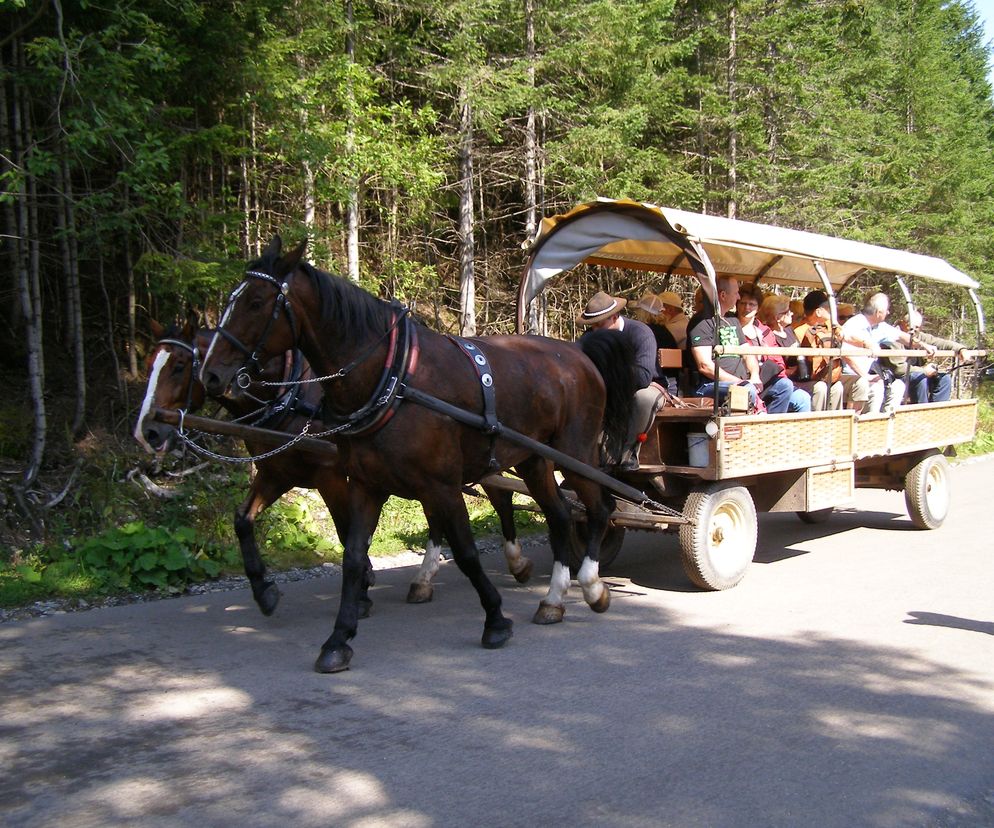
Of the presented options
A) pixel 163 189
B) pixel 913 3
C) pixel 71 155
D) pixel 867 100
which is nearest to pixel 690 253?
pixel 163 189

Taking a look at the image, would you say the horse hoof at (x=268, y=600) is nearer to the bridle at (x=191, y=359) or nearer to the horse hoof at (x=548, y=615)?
the bridle at (x=191, y=359)

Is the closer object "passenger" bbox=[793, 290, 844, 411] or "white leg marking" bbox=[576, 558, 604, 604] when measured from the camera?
"white leg marking" bbox=[576, 558, 604, 604]

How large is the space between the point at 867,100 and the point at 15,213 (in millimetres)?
20596

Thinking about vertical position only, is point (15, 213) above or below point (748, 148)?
below

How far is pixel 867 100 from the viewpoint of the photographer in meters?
23.9

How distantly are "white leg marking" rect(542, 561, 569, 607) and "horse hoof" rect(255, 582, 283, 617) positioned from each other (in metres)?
1.83

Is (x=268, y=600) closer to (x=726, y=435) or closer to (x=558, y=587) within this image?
(x=558, y=587)

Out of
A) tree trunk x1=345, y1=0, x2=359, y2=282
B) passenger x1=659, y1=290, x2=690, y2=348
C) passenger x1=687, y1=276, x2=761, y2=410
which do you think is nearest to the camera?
passenger x1=687, y1=276, x2=761, y2=410

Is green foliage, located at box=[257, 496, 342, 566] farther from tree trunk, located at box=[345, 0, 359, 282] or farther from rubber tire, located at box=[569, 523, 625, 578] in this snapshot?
tree trunk, located at box=[345, 0, 359, 282]

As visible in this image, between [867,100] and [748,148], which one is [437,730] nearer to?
[748,148]

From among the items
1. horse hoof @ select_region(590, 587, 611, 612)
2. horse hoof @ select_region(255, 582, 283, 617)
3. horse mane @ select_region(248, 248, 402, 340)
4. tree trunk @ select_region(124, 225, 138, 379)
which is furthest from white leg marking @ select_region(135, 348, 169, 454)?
tree trunk @ select_region(124, 225, 138, 379)

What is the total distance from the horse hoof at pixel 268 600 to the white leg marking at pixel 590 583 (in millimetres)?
2118

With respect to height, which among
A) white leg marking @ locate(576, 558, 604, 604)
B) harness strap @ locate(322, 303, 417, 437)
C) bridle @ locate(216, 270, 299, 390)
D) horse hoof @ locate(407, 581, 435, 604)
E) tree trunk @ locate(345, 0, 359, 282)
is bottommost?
horse hoof @ locate(407, 581, 435, 604)

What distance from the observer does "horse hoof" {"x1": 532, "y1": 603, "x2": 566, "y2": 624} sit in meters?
6.40
